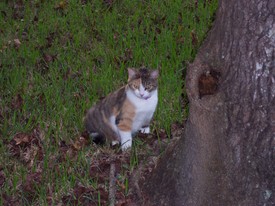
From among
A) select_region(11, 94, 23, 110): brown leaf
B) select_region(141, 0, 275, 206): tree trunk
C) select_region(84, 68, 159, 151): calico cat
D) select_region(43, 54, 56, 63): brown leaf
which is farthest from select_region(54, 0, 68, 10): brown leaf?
select_region(141, 0, 275, 206): tree trunk

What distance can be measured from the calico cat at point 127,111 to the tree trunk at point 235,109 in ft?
3.47

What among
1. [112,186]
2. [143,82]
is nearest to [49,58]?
[143,82]

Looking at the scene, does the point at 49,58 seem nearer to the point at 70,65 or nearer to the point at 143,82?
the point at 70,65

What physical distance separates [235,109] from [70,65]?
3546mm

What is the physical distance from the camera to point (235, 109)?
128 inches

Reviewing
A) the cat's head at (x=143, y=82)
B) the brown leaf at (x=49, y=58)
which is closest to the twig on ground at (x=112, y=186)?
the cat's head at (x=143, y=82)

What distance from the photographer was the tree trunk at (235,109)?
3104 mm

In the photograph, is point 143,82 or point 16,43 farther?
point 16,43

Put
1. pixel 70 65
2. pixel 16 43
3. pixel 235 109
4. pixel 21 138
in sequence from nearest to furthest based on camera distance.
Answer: pixel 235 109 → pixel 21 138 → pixel 70 65 → pixel 16 43

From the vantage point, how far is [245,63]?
315 cm

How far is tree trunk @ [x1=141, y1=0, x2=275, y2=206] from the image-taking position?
10.2 ft

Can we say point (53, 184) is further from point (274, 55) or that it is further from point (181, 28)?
point (181, 28)

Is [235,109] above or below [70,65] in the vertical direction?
above

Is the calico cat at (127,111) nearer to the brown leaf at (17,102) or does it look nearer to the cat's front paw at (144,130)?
the cat's front paw at (144,130)
